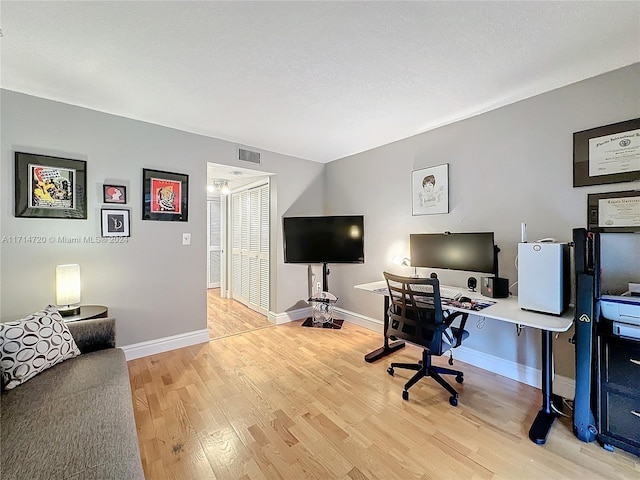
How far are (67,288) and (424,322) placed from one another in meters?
2.96

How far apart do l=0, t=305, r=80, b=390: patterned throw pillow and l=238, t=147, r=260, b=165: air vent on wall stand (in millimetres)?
2430

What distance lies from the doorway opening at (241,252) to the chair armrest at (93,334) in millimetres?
1450

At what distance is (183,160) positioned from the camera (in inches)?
120

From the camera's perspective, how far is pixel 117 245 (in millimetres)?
2682

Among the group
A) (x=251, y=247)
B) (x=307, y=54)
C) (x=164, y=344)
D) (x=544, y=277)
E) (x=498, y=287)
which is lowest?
(x=164, y=344)

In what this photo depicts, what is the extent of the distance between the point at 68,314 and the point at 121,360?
2.70 ft

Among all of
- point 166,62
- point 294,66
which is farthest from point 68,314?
point 294,66

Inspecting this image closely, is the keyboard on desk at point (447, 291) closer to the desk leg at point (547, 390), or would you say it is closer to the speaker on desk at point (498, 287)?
the speaker on desk at point (498, 287)

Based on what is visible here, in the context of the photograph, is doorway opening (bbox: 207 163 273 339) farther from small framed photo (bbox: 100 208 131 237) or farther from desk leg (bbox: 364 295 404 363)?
desk leg (bbox: 364 295 404 363)

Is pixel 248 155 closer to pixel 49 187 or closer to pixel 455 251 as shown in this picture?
pixel 49 187

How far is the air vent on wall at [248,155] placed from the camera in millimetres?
3471

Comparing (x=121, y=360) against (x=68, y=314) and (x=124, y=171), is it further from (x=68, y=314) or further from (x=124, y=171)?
(x=124, y=171)

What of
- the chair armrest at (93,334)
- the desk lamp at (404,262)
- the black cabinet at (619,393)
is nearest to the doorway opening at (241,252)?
the chair armrest at (93,334)

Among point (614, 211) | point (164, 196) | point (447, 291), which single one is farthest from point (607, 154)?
point (164, 196)
